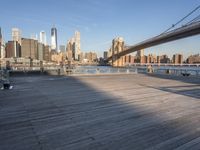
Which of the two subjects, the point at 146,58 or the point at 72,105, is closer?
the point at 72,105

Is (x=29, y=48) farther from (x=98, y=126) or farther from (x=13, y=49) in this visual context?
(x=98, y=126)

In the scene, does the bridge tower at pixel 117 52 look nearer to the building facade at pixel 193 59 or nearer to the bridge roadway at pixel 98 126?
the building facade at pixel 193 59

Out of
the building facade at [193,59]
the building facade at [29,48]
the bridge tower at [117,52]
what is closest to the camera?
the building facade at [193,59]

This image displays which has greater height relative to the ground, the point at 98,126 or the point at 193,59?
the point at 193,59

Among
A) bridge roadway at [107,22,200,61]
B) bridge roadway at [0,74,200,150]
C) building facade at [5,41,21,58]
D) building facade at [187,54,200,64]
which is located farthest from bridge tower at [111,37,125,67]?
bridge roadway at [0,74,200,150]

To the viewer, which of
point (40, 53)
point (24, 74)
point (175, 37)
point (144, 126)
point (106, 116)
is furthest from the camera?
point (40, 53)

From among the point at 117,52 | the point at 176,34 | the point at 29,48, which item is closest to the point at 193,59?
the point at 117,52

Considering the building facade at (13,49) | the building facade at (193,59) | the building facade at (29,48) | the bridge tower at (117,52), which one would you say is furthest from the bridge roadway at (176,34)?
the building facade at (13,49)

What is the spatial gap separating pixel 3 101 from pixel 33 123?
2.48m

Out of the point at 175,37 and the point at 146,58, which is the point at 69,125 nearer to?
the point at 175,37

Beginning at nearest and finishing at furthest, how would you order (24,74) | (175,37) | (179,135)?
1. (179,135)
2. (24,74)
3. (175,37)

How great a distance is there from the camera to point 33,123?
3.66 meters

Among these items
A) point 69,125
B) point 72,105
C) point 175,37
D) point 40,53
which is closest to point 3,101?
point 72,105

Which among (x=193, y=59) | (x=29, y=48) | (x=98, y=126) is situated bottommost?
(x=98, y=126)
